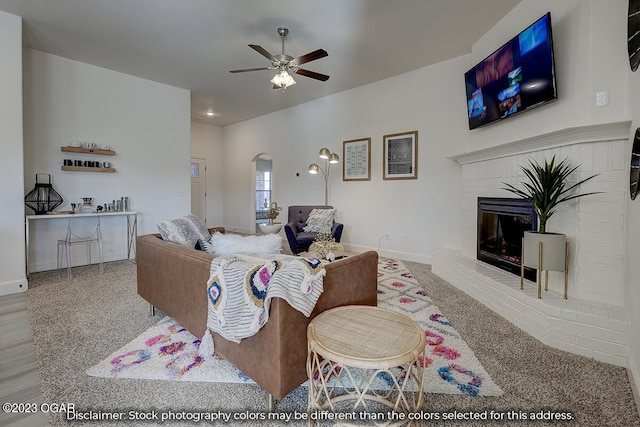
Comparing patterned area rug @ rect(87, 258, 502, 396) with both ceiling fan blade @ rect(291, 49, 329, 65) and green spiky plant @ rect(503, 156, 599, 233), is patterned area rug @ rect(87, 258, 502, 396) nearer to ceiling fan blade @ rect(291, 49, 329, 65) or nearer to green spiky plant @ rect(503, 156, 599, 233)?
green spiky plant @ rect(503, 156, 599, 233)

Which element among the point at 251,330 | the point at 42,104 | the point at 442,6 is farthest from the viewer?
the point at 42,104

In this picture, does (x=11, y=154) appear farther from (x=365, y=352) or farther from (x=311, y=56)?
(x=365, y=352)

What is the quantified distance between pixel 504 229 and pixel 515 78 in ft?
5.12

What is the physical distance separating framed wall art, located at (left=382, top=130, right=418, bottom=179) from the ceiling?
1.04 m

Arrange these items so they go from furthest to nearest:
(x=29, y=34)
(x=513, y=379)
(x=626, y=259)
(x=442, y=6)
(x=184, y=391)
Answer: (x=29, y=34) < (x=442, y=6) < (x=626, y=259) < (x=513, y=379) < (x=184, y=391)

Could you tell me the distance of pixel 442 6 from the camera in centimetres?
299

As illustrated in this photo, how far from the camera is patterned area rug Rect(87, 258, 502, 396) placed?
1.72m

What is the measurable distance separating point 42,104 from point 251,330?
16.2 feet

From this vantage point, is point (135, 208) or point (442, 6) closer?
point (442, 6)

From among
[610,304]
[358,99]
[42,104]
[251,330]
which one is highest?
[358,99]

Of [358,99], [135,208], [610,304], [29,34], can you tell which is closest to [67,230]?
[135,208]

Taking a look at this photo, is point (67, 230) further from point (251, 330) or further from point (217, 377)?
point (251, 330)

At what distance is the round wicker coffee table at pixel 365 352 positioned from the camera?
1154 millimetres

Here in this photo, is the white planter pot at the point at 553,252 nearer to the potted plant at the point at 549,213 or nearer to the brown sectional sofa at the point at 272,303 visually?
the potted plant at the point at 549,213
